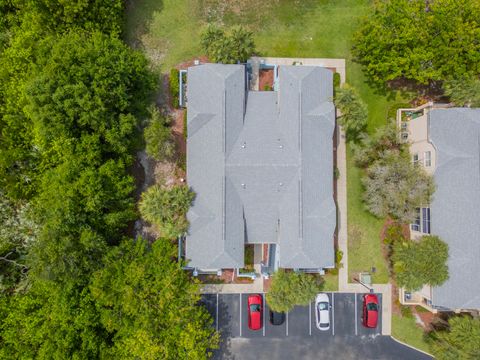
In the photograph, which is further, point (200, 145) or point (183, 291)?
point (200, 145)

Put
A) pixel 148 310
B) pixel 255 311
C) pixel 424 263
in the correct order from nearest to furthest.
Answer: pixel 148 310, pixel 424 263, pixel 255 311

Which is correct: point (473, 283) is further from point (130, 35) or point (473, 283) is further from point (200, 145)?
point (130, 35)

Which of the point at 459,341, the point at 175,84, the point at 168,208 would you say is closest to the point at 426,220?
the point at 459,341

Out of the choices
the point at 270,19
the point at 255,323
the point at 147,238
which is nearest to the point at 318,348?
the point at 255,323

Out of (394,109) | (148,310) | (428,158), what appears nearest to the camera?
(148,310)

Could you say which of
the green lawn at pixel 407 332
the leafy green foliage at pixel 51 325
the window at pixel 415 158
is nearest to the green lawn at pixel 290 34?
the green lawn at pixel 407 332

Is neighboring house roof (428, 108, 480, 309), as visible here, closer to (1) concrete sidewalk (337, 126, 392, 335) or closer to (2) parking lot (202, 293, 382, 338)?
(1) concrete sidewalk (337, 126, 392, 335)

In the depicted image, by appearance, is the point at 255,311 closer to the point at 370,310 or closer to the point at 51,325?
the point at 370,310
